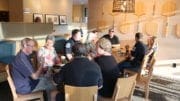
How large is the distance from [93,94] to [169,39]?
540 cm

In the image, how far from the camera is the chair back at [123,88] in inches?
95.5

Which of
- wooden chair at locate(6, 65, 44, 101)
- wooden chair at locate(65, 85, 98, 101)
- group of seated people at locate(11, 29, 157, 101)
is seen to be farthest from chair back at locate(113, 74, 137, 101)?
wooden chair at locate(6, 65, 44, 101)

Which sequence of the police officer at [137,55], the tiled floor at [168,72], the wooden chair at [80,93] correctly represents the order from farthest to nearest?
the tiled floor at [168,72] < the police officer at [137,55] < the wooden chair at [80,93]

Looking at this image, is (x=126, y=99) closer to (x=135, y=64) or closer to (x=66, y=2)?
(x=135, y=64)

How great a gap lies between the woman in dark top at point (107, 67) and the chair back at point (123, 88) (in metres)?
A: 0.20

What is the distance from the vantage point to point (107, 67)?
9.04 ft

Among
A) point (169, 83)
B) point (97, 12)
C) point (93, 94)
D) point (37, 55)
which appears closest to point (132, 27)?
point (97, 12)

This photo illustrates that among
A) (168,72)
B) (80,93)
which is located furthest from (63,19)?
(80,93)

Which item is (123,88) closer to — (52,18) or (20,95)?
(20,95)

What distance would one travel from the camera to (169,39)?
7.10 meters

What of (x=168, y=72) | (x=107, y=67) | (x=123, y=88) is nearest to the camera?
(x=123, y=88)

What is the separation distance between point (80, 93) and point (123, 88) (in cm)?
52

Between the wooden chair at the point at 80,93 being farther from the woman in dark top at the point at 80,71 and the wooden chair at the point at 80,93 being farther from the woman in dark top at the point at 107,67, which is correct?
the woman in dark top at the point at 107,67

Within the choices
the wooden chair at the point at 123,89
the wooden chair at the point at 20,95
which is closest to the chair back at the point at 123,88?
the wooden chair at the point at 123,89
